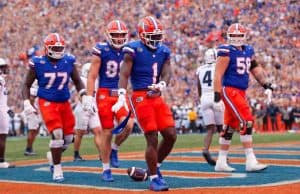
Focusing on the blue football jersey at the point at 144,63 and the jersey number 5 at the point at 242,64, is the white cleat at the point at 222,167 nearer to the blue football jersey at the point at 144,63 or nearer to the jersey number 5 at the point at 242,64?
the jersey number 5 at the point at 242,64

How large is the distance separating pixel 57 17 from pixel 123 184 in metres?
27.2

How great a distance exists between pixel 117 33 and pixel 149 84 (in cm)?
153

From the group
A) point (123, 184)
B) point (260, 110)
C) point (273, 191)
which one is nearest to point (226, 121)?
point (123, 184)

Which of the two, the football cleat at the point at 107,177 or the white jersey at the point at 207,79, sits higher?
the white jersey at the point at 207,79

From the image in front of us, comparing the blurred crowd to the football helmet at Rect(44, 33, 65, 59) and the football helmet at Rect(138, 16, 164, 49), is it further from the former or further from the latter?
the football helmet at Rect(138, 16, 164, 49)

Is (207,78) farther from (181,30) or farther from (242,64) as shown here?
(181,30)

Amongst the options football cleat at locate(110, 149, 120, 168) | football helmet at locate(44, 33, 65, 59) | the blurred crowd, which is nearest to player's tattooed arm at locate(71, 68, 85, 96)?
football helmet at locate(44, 33, 65, 59)

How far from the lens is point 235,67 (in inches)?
398

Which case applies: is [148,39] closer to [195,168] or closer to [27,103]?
[27,103]

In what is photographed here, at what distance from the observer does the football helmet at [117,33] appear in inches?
384

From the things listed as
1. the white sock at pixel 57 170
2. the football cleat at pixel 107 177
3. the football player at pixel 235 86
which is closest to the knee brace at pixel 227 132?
the football player at pixel 235 86

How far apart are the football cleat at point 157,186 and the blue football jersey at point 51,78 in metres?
2.22

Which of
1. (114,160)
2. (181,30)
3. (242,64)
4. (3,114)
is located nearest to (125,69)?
(242,64)

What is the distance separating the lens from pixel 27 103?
9.59 m
